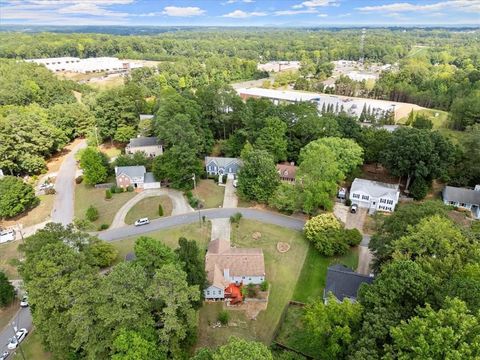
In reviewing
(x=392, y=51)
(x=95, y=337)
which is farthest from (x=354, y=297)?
(x=392, y=51)

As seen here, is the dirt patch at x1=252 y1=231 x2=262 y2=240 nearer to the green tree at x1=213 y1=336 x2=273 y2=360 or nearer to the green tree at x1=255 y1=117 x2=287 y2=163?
the green tree at x1=255 y1=117 x2=287 y2=163

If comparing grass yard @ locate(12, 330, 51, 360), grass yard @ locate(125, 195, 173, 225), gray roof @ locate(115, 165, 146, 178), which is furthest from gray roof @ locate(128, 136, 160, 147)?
grass yard @ locate(12, 330, 51, 360)

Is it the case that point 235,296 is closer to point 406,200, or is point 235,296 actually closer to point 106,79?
point 406,200

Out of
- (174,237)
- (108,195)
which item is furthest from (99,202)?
(174,237)

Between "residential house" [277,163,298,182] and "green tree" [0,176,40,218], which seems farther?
"residential house" [277,163,298,182]

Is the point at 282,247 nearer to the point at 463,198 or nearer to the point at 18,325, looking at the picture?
the point at 18,325

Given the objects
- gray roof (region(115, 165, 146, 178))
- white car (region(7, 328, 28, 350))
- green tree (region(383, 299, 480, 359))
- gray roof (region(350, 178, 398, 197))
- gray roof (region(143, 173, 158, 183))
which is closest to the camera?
green tree (region(383, 299, 480, 359))

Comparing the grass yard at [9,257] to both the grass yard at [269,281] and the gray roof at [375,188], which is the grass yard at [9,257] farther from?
the gray roof at [375,188]
